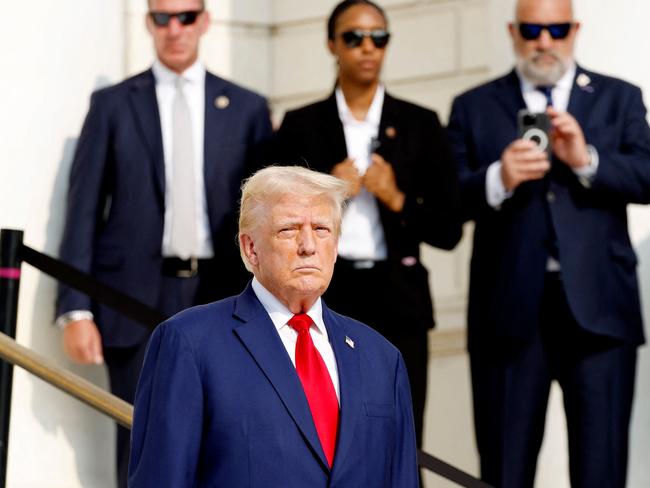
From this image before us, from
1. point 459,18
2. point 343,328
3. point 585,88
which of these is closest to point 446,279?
point 459,18

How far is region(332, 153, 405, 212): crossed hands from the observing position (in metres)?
6.95

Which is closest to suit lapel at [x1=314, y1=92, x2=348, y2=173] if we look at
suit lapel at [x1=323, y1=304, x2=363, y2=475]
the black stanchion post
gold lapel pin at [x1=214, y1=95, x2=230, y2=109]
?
gold lapel pin at [x1=214, y1=95, x2=230, y2=109]

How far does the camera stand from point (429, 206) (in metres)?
7.15

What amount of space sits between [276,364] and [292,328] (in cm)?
13

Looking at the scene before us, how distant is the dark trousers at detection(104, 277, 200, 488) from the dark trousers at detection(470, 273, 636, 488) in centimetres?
110

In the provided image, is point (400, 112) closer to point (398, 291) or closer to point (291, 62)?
point (398, 291)

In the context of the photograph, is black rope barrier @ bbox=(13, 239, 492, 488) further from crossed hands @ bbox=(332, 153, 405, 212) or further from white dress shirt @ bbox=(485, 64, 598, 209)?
white dress shirt @ bbox=(485, 64, 598, 209)

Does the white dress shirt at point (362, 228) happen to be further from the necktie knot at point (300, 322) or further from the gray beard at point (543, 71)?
the necktie knot at point (300, 322)

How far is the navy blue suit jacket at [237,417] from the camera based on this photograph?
432 centimetres

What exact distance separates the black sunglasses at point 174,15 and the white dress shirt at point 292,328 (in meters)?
2.93

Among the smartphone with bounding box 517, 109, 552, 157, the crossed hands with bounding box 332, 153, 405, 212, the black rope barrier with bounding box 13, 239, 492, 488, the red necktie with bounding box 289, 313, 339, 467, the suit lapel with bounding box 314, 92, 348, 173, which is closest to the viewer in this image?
the red necktie with bounding box 289, 313, 339, 467

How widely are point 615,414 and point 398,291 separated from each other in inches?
34.8

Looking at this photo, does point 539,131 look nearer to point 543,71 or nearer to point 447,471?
point 543,71

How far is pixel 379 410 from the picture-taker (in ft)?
14.7
